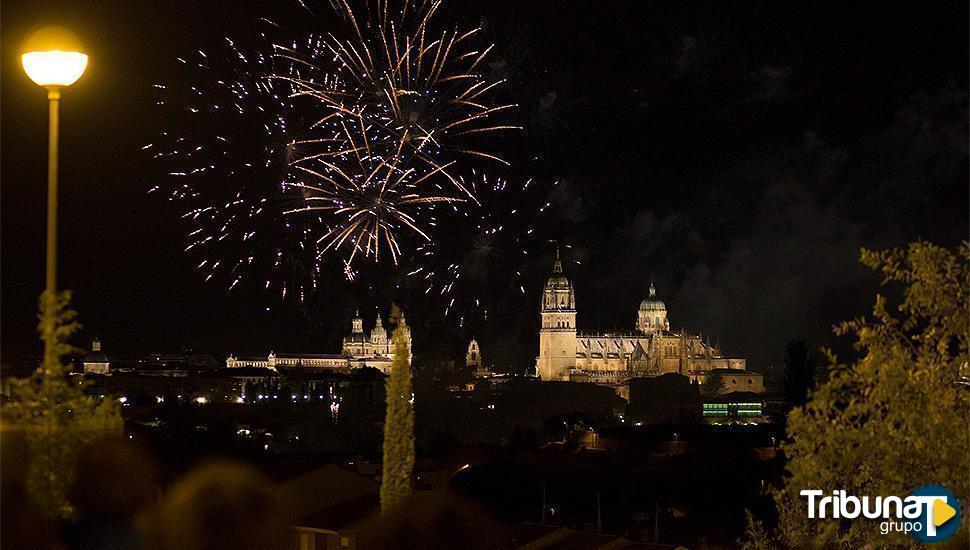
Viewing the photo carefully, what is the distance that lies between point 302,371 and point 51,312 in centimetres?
7997

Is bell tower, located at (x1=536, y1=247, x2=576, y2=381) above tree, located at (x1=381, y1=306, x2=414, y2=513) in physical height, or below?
above

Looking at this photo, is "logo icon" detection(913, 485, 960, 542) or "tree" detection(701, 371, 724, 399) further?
→ "tree" detection(701, 371, 724, 399)

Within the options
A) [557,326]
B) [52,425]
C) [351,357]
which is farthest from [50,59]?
[351,357]

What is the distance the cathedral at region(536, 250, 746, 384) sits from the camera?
90.8 meters

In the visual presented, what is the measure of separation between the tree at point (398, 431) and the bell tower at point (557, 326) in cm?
8184

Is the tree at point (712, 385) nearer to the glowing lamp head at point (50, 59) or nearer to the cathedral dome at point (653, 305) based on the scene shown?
the cathedral dome at point (653, 305)

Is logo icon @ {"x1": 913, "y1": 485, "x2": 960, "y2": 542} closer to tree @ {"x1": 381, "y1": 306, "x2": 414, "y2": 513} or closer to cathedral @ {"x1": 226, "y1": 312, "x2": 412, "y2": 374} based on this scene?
tree @ {"x1": 381, "y1": 306, "x2": 414, "y2": 513}

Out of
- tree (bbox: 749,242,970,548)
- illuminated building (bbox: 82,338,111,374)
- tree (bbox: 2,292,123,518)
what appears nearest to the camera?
tree (bbox: 2,292,123,518)

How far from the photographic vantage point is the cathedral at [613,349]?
3573 inches

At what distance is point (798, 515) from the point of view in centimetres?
1192

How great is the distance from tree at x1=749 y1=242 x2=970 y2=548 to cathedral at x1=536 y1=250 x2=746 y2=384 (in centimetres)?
8282

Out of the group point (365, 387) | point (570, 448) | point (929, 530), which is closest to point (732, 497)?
point (570, 448)

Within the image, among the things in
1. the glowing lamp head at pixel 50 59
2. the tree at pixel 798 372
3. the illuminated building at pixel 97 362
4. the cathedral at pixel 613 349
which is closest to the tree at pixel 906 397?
the glowing lamp head at pixel 50 59

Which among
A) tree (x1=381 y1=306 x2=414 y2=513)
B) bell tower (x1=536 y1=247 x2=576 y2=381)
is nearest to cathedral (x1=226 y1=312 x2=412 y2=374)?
bell tower (x1=536 y1=247 x2=576 y2=381)
